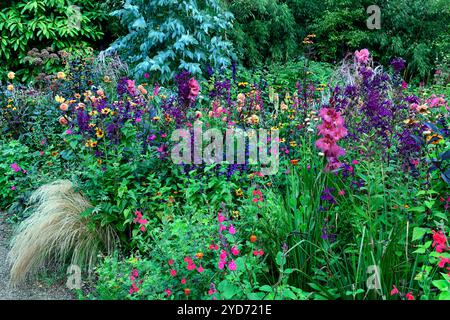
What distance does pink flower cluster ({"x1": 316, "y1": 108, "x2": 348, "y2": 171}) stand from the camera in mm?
2408

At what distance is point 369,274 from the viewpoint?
7.57 feet

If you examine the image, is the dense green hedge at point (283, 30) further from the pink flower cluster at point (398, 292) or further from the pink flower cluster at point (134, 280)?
the pink flower cluster at point (398, 292)

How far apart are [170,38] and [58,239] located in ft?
11.8

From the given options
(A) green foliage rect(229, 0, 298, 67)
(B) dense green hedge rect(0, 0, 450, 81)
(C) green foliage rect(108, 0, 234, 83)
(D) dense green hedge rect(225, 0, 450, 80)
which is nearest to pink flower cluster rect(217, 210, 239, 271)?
(C) green foliage rect(108, 0, 234, 83)

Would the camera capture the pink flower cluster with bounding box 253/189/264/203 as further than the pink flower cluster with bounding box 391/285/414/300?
Yes

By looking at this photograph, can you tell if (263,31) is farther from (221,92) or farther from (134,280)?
(134,280)

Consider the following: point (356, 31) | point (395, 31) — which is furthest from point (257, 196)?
→ point (395, 31)

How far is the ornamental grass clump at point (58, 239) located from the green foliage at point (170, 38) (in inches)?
109

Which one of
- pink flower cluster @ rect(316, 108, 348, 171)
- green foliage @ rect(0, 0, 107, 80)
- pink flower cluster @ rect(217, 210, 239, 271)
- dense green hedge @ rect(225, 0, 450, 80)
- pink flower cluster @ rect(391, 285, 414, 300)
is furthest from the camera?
dense green hedge @ rect(225, 0, 450, 80)

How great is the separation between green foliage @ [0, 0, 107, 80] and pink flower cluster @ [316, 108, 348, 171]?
17.1ft

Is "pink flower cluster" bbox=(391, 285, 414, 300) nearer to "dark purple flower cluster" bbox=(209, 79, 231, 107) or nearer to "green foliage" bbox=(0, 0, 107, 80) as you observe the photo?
"dark purple flower cluster" bbox=(209, 79, 231, 107)

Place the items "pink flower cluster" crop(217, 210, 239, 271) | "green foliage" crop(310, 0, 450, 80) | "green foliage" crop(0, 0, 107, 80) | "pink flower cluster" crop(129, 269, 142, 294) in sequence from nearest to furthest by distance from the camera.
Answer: "pink flower cluster" crop(217, 210, 239, 271) → "pink flower cluster" crop(129, 269, 142, 294) → "green foliage" crop(0, 0, 107, 80) → "green foliage" crop(310, 0, 450, 80)

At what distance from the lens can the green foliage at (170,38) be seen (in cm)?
601

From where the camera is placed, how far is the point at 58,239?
3.31 metres
